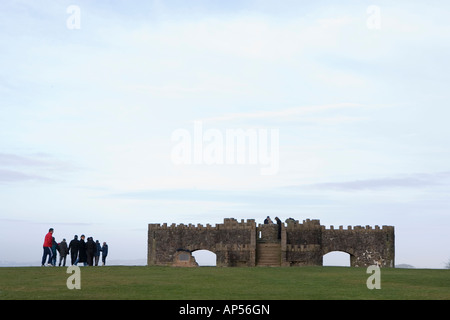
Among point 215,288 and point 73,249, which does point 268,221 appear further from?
point 215,288

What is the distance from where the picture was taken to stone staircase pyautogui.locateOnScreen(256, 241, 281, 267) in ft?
166

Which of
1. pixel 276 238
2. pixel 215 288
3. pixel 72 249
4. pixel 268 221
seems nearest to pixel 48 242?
pixel 72 249

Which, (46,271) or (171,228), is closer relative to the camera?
(46,271)

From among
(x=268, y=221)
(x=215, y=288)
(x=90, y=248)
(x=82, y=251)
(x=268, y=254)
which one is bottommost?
(x=268, y=254)

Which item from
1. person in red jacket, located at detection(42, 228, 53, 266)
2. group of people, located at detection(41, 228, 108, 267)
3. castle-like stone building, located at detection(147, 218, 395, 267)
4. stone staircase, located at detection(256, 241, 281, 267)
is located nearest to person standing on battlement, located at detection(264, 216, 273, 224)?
castle-like stone building, located at detection(147, 218, 395, 267)

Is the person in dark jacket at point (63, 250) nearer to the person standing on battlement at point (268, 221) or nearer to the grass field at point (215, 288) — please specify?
the grass field at point (215, 288)

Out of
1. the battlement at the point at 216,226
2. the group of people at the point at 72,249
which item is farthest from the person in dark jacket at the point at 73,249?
the battlement at the point at 216,226

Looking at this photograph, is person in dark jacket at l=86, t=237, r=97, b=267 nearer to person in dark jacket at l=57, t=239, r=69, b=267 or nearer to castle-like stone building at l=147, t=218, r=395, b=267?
person in dark jacket at l=57, t=239, r=69, b=267

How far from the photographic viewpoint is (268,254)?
171ft

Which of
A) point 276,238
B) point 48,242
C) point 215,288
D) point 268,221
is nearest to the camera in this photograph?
point 215,288
